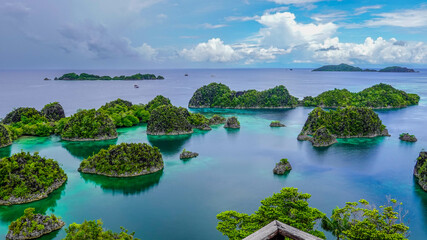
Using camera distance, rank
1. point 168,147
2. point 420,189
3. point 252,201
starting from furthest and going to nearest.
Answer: point 168,147 < point 420,189 < point 252,201

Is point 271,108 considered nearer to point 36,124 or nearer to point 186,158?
point 186,158

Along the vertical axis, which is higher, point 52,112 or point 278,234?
point 278,234

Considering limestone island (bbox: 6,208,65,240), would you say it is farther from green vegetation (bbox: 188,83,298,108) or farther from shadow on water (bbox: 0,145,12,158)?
green vegetation (bbox: 188,83,298,108)

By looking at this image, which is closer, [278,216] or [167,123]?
[278,216]

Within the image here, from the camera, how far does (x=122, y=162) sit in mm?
39438

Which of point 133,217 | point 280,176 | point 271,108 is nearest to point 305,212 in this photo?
point 133,217

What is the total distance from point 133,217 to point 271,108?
80.4m

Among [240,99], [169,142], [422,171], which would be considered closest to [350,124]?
[422,171]

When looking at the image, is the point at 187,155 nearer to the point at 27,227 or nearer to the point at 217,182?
the point at 217,182

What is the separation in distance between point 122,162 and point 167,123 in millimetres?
24693

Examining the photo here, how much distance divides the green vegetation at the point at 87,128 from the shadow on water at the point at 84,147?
1.53m

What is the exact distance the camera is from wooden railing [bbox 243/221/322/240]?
6926 millimetres

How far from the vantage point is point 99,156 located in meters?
40.0

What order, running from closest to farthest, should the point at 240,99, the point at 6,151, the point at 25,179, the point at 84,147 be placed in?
1. the point at 25,179
2. the point at 6,151
3. the point at 84,147
4. the point at 240,99
